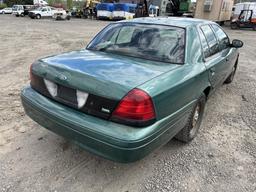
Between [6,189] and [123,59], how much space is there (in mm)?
1797

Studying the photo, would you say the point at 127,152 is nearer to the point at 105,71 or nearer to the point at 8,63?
the point at 105,71

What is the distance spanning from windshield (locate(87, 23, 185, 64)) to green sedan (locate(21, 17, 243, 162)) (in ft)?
0.04

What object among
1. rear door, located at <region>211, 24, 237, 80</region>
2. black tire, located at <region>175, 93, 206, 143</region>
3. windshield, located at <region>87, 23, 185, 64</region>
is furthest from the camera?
rear door, located at <region>211, 24, 237, 80</region>

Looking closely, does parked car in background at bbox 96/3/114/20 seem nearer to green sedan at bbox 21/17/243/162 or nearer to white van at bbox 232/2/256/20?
white van at bbox 232/2/256/20

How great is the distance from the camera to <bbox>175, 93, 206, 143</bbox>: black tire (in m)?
3.01

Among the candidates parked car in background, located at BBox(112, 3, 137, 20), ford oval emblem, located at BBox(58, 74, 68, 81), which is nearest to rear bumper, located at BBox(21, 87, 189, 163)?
ford oval emblem, located at BBox(58, 74, 68, 81)

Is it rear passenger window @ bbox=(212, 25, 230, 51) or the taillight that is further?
rear passenger window @ bbox=(212, 25, 230, 51)

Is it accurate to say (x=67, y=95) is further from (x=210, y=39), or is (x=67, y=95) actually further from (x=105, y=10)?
(x=105, y=10)

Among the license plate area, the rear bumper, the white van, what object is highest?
the white van

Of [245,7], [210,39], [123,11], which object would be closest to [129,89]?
[210,39]

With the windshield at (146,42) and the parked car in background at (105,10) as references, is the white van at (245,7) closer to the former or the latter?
the parked car in background at (105,10)

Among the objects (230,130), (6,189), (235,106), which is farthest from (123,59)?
(235,106)

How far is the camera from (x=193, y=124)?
3268mm

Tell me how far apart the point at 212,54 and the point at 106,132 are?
7.27ft
